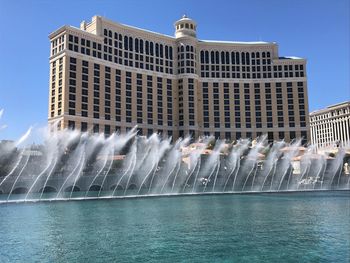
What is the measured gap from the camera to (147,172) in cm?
8031

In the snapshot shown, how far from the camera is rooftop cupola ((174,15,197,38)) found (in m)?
148

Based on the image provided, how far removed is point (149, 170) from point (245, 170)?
2219 centimetres

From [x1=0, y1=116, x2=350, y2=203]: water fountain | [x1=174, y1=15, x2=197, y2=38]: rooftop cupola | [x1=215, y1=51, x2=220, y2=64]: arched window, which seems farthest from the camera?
[x1=215, y1=51, x2=220, y2=64]: arched window

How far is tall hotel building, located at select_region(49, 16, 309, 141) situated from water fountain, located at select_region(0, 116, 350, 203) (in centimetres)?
3081

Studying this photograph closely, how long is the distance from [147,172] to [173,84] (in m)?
69.1

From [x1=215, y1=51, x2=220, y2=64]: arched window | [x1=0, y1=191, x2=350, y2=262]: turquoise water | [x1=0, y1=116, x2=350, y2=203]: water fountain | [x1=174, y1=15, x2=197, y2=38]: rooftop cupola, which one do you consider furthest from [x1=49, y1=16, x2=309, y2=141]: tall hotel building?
[x1=0, y1=191, x2=350, y2=262]: turquoise water

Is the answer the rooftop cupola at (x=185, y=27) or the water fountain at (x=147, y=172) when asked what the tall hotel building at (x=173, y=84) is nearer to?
the rooftop cupola at (x=185, y=27)

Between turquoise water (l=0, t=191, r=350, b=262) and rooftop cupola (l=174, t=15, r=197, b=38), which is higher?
rooftop cupola (l=174, t=15, r=197, b=38)

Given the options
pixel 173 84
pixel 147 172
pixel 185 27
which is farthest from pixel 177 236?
pixel 185 27

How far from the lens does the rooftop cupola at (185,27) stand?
148 metres

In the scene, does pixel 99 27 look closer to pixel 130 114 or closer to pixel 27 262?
pixel 130 114

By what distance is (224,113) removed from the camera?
148625 millimetres

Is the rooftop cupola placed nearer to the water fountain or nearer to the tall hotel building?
the tall hotel building

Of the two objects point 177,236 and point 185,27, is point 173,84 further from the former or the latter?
point 177,236
